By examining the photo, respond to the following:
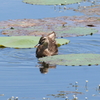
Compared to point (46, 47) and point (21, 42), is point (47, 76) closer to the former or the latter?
point (46, 47)

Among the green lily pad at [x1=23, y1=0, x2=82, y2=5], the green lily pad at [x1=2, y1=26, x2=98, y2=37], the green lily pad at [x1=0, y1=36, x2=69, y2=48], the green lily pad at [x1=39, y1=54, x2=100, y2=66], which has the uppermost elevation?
the green lily pad at [x1=39, y1=54, x2=100, y2=66]

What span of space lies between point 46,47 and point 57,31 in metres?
3.06

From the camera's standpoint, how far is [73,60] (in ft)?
35.9

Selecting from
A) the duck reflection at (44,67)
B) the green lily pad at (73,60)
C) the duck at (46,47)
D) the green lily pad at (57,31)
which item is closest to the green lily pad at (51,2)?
the green lily pad at (57,31)

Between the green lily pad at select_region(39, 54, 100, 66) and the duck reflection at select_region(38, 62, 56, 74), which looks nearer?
the duck reflection at select_region(38, 62, 56, 74)

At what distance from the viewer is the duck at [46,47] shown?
1181cm

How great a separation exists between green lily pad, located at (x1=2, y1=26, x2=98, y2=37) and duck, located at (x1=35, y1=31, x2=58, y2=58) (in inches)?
91.3

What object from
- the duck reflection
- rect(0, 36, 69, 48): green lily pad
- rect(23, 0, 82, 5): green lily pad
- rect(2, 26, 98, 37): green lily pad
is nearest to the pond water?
the duck reflection

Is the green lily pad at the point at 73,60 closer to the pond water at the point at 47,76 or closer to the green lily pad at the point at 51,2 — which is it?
the pond water at the point at 47,76

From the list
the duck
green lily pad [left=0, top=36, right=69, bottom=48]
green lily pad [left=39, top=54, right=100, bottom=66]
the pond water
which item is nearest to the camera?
the pond water

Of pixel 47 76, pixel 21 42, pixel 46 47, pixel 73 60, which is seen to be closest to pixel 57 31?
pixel 21 42

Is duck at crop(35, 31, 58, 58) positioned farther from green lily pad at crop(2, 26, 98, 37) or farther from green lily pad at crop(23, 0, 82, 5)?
green lily pad at crop(23, 0, 82, 5)

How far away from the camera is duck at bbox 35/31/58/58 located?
11812 millimetres

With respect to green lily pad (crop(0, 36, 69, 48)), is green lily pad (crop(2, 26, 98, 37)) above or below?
below
